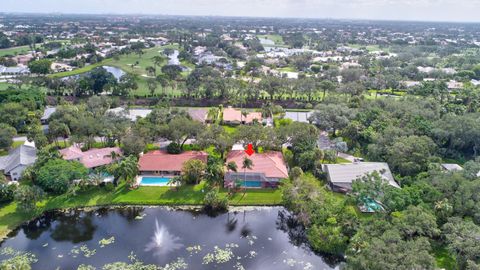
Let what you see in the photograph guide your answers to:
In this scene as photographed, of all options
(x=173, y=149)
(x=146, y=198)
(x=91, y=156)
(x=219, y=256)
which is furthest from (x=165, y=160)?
(x=219, y=256)

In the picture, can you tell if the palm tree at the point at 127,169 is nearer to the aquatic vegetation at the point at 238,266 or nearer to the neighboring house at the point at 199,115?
the aquatic vegetation at the point at 238,266

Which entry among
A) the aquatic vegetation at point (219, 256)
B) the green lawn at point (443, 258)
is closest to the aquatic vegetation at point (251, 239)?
the aquatic vegetation at point (219, 256)

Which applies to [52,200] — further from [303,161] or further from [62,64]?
[62,64]

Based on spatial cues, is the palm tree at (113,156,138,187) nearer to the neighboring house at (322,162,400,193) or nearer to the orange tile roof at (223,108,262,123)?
the neighboring house at (322,162,400,193)

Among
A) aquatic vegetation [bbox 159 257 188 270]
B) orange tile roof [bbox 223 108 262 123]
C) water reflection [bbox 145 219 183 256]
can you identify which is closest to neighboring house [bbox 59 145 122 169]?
water reflection [bbox 145 219 183 256]

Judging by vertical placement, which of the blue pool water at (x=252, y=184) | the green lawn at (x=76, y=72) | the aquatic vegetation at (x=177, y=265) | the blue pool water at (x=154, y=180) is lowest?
the aquatic vegetation at (x=177, y=265)

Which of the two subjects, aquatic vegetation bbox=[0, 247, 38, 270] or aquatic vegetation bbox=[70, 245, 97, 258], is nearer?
aquatic vegetation bbox=[0, 247, 38, 270]

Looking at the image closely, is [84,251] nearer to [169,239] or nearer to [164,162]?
[169,239]
